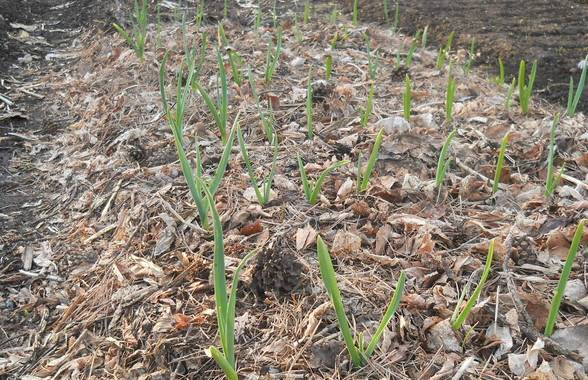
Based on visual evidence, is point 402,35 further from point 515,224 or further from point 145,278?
point 145,278

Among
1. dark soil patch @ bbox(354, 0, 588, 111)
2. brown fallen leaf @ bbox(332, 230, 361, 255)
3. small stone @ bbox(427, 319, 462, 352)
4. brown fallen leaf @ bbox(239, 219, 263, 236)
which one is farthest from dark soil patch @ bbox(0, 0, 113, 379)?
dark soil patch @ bbox(354, 0, 588, 111)

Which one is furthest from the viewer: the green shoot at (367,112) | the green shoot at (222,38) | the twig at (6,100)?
the green shoot at (222,38)

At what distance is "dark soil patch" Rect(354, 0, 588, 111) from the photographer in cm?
345

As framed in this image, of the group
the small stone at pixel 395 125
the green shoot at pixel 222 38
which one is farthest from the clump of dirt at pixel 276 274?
the green shoot at pixel 222 38

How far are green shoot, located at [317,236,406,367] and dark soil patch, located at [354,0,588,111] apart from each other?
93.9 inches

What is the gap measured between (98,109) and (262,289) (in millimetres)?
1934

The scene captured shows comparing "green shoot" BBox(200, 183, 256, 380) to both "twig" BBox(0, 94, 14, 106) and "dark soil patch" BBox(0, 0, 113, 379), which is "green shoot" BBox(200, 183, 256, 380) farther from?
"twig" BBox(0, 94, 14, 106)

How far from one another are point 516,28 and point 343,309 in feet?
10.9

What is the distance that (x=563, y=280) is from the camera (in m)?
1.28

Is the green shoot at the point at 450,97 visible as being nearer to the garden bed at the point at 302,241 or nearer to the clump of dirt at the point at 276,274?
the garden bed at the point at 302,241

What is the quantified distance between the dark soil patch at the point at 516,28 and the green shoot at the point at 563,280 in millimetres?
2109

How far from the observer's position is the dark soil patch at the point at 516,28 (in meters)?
3.45

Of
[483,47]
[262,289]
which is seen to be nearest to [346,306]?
[262,289]

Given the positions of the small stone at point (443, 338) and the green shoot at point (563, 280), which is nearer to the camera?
the green shoot at point (563, 280)
